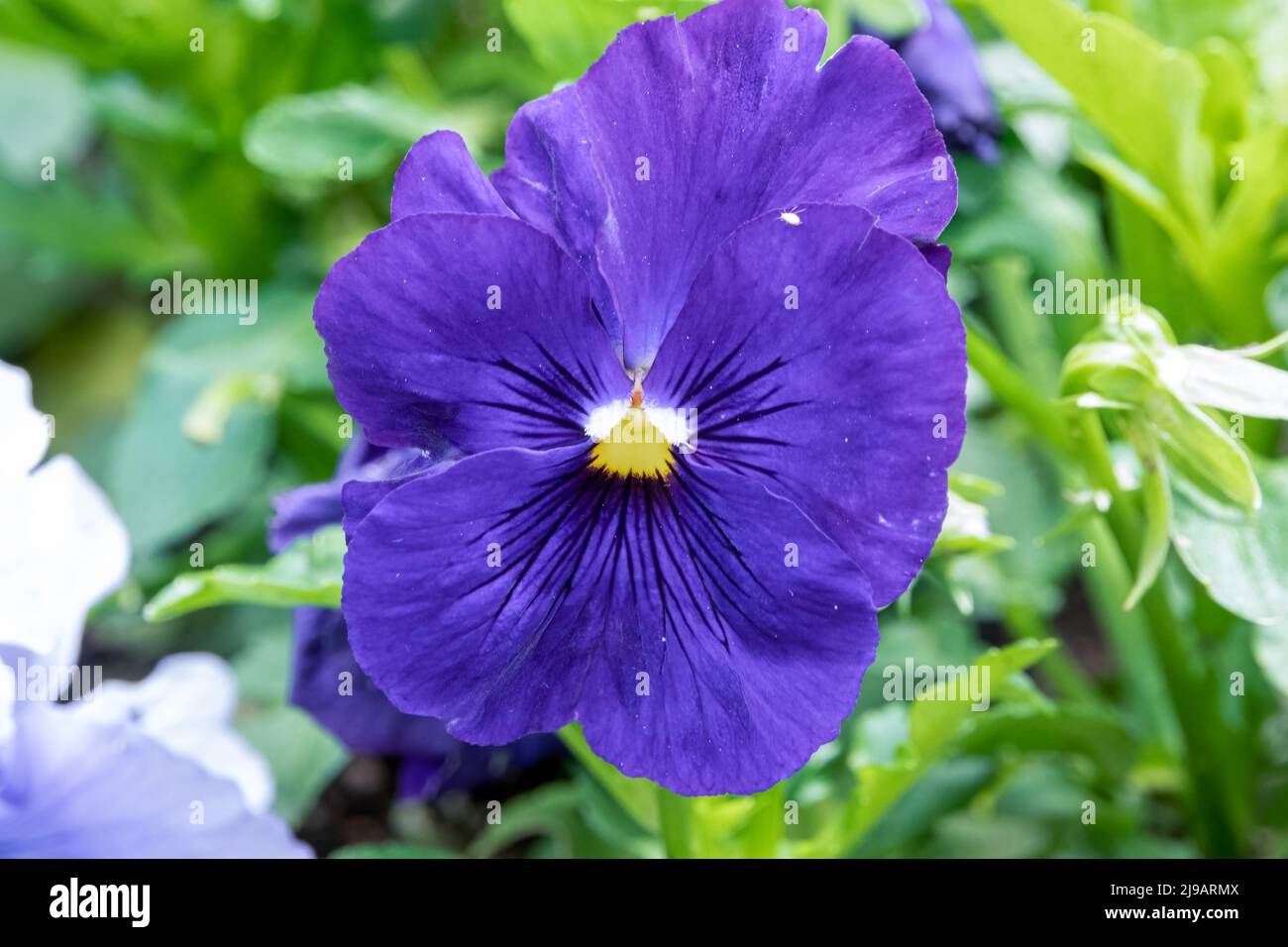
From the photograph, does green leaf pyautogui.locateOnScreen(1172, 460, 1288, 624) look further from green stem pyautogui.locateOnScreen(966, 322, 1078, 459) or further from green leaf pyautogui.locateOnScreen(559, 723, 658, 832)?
green leaf pyautogui.locateOnScreen(559, 723, 658, 832)

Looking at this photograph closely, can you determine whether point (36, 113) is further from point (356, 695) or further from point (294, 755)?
point (356, 695)

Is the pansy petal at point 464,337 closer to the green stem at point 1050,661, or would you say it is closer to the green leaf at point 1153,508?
the green leaf at point 1153,508

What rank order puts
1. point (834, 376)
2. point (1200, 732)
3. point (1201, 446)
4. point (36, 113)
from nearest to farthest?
point (834, 376) → point (1201, 446) → point (1200, 732) → point (36, 113)

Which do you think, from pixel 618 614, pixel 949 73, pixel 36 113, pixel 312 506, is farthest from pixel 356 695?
pixel 36 113

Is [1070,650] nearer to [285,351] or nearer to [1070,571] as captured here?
[1070,571]

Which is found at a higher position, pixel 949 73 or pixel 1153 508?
pixel 949 73
